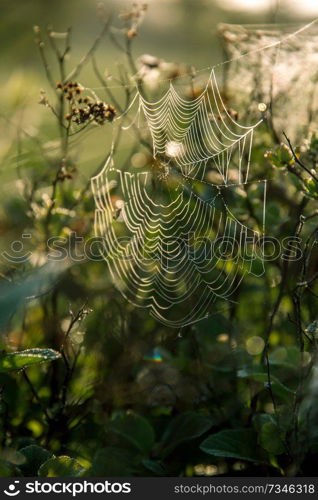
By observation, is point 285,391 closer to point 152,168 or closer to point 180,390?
point 180,390

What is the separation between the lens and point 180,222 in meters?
2.42

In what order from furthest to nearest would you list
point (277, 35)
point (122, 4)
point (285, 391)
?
A: point (122, 4) < point (277, 35) < point (285, 391)

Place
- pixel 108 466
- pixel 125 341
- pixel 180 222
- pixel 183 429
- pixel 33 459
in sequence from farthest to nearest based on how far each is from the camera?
pixel 180 222
pixel 125 341
pixel 183 429
pixel 108 466
pixel 33 459

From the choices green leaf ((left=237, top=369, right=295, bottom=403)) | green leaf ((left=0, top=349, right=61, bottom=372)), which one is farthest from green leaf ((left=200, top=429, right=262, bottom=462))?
green leaf ((left=0, top=349, right=61, bottom=372))

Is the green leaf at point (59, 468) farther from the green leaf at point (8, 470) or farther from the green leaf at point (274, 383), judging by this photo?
the green leaf at point (274, 383)

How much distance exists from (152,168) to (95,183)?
18 centimetres

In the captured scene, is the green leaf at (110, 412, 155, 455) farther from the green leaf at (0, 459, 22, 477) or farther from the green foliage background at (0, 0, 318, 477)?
the green leaf at (0, 459, 22, 477)

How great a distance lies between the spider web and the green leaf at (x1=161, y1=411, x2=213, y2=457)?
0.93 feet

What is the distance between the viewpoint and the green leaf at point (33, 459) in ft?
5.36

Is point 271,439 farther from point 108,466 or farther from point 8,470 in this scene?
point 8,470

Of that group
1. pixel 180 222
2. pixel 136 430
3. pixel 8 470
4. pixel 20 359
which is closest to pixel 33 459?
pixel 8 470

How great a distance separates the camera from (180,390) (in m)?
2.20

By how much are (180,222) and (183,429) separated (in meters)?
0.72

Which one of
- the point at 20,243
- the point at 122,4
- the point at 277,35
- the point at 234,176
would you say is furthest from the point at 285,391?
the point at 122,4
